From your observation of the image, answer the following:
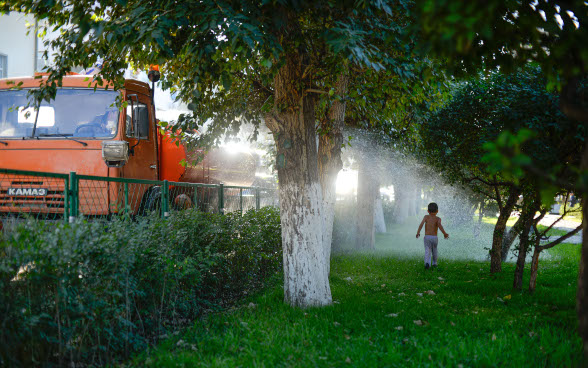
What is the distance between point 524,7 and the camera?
3.40m

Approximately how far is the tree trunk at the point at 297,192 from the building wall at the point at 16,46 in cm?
1534

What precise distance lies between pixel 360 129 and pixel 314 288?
7.53 m

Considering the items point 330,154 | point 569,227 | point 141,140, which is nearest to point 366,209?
point 330,154

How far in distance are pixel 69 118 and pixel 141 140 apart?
1179 mm

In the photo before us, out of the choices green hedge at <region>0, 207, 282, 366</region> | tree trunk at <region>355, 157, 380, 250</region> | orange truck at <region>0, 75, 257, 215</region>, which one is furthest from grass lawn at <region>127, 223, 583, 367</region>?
tree trunk at <region>355, 157, 380, 250</region>

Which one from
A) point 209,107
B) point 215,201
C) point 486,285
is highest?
point 209,107

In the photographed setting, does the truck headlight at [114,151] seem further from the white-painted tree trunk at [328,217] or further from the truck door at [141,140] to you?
the white-painted tree trunk at [328,217]

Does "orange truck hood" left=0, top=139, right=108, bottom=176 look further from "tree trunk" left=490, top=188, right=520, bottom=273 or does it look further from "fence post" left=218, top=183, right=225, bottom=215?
"tree trunk" left=490, top=188, right=520, bottom=273

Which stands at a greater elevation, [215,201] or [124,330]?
[215,201]

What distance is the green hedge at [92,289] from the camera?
3318mm

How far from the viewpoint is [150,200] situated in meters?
7.09

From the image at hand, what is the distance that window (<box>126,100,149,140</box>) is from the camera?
7.44m

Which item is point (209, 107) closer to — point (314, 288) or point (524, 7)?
point (314, 288)

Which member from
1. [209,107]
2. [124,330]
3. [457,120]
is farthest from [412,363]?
[457,120]
